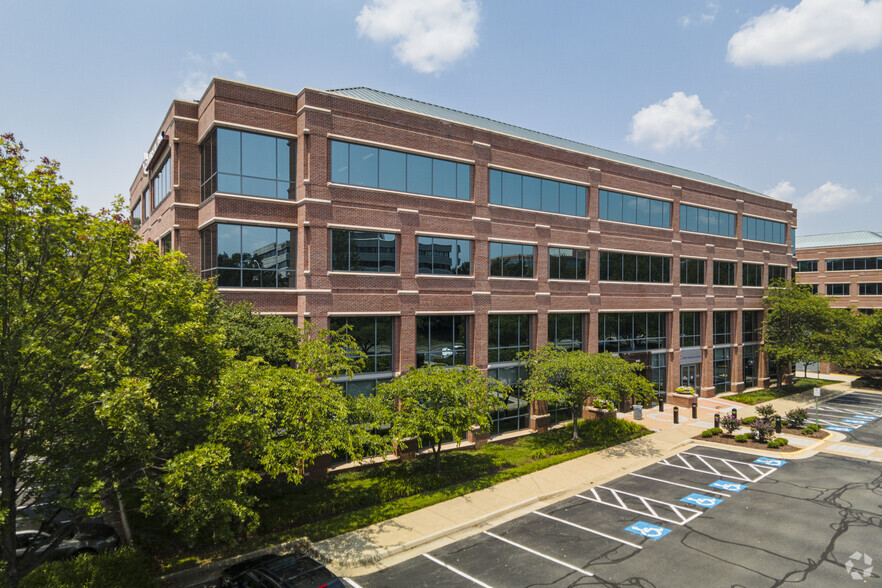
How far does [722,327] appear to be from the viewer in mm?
40312

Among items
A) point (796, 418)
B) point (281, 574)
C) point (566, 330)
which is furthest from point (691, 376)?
point (281, 574)

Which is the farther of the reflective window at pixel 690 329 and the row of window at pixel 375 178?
the reflective window at pixel 690 329

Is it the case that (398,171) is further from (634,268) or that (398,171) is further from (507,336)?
(634,268)

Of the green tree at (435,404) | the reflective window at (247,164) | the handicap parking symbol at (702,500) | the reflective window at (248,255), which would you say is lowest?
the handicap parking symbol at (702,500)

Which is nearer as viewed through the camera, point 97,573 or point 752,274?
point 97,573

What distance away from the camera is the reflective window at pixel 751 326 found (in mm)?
42562

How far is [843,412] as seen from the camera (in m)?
34.0

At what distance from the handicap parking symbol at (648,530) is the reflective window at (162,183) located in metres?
25.3

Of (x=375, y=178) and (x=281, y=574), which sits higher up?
(x=375, y=178)

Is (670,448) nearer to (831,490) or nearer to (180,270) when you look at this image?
(831,490)

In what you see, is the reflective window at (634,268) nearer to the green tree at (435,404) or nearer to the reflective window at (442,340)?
the reflective window at (442,340)

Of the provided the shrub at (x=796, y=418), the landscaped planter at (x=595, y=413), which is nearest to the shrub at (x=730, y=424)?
the shrub at (x=796, y=418)

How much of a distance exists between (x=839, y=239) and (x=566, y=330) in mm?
58355

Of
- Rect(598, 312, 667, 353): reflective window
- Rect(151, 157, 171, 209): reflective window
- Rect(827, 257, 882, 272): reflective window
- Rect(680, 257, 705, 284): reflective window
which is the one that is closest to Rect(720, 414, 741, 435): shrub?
Rect(598, 312, 667, 353): reflective window
